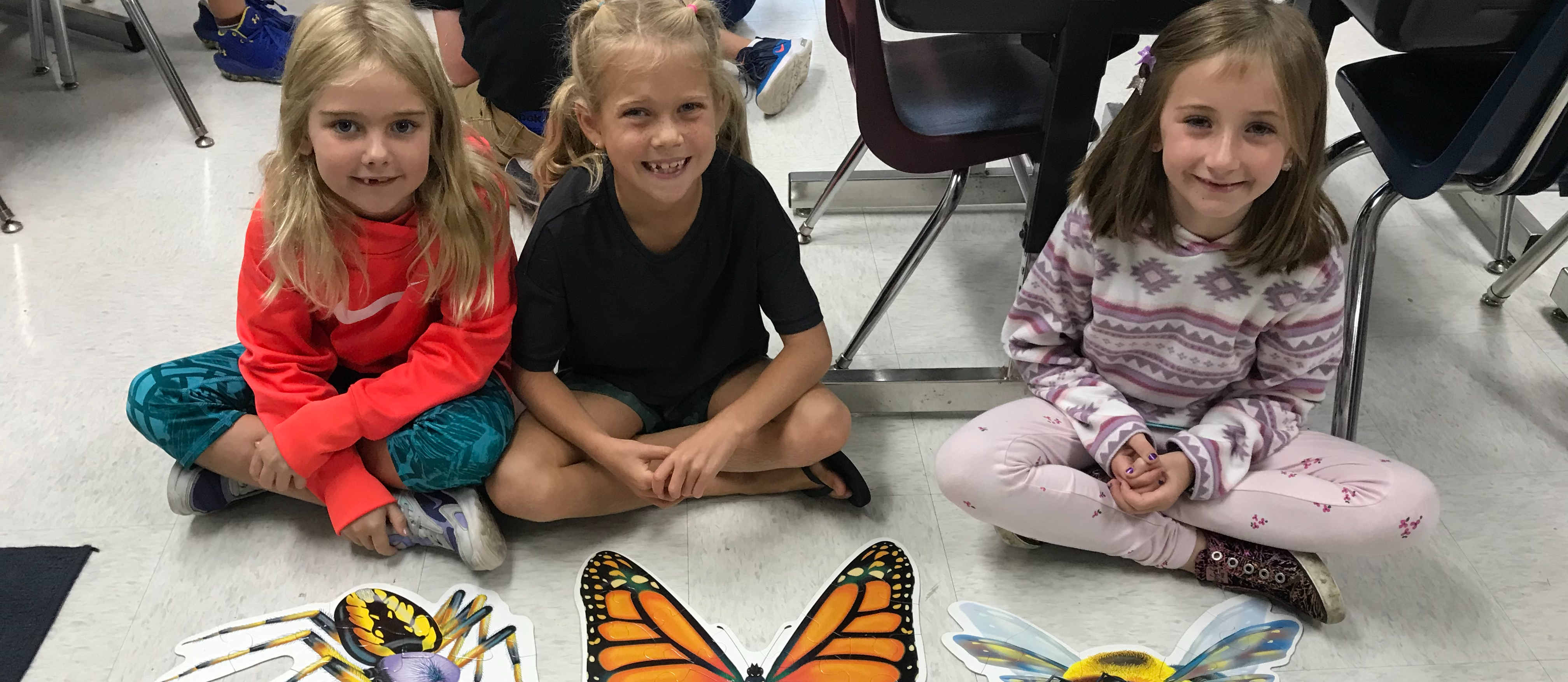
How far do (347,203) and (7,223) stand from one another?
1098 mm

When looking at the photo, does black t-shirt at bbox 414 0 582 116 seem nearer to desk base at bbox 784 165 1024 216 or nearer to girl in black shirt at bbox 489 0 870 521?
desk base at bbox 784 165 1024 216

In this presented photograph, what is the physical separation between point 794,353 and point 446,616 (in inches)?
19.7

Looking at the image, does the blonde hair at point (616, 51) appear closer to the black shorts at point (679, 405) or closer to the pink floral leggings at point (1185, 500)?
the black shorts at point (679, 405)

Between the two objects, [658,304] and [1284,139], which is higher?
[1284,139]

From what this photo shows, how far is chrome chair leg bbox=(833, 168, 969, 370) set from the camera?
4.78 feet

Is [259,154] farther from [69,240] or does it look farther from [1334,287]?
[1334,287]

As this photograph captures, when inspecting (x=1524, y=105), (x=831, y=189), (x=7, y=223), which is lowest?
(x=7, y=223)

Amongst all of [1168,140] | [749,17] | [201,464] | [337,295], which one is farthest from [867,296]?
[749,17]

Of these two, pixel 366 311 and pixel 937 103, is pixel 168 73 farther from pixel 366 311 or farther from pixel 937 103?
pixel 937 103

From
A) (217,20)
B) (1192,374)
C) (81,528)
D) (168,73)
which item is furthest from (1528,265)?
(217,20)

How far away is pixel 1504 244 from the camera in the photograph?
1757 mm

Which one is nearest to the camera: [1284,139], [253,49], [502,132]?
[1284,139]

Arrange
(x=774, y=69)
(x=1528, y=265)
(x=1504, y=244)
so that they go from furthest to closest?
(x=774, y=69), (x=1504, y=244), (x=1528, y=265)

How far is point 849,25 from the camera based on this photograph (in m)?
1.32
